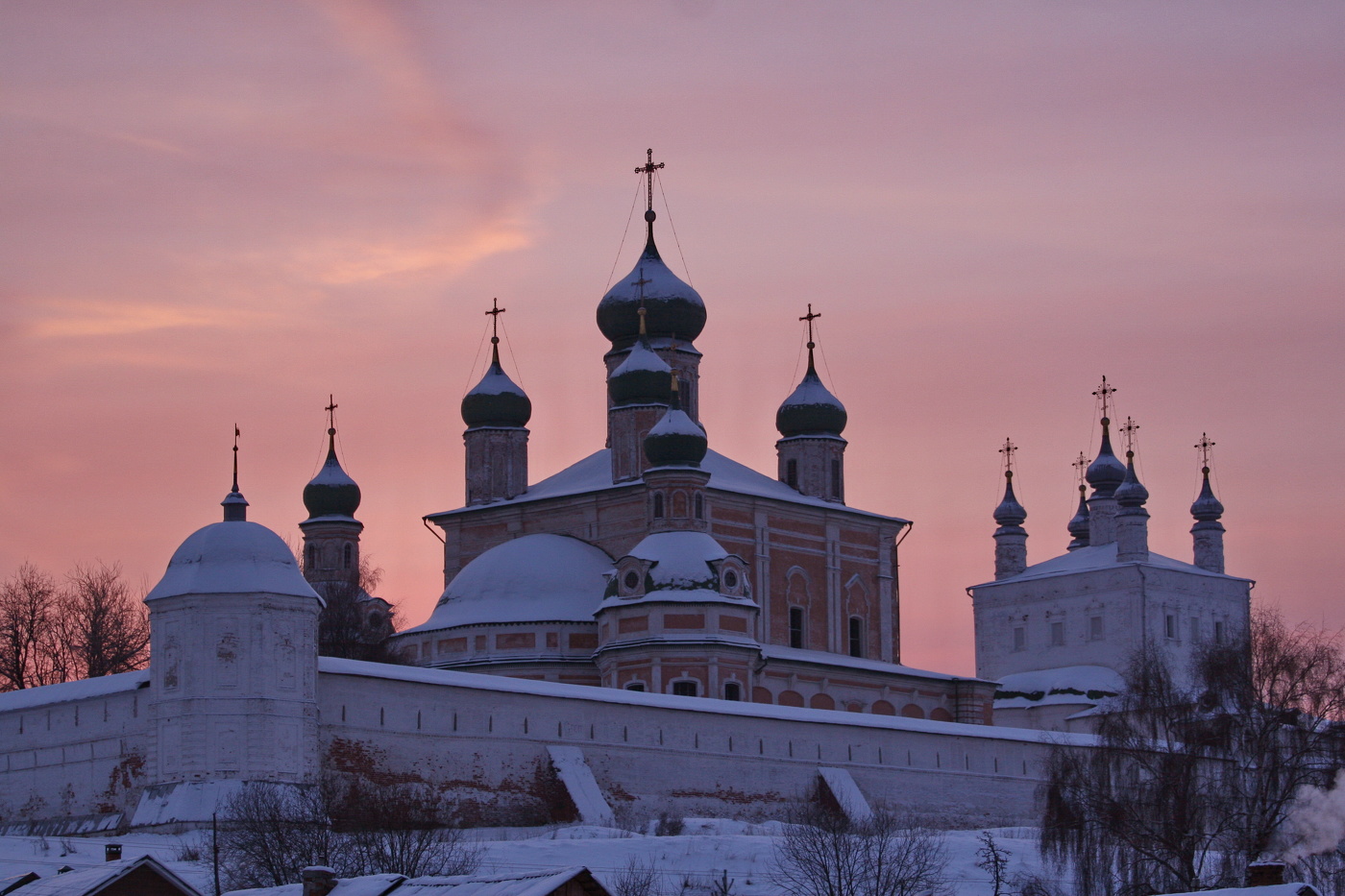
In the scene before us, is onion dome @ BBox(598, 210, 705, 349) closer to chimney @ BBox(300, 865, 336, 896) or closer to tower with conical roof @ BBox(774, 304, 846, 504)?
tower with conical roof @ BBox(774, 304, 846, 504)

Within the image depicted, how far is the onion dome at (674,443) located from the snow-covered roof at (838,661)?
10.5 feet

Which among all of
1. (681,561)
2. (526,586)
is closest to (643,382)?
(526,586)

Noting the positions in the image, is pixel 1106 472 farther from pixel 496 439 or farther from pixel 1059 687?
pixel 496 439

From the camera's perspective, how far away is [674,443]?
1475 inches

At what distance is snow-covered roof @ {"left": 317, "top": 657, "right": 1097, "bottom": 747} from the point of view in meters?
28.4

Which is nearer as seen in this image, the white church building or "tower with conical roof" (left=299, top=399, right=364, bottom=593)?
the white church building

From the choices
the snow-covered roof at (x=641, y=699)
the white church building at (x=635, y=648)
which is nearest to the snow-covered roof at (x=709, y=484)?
the white church building at (x=635, y=648)

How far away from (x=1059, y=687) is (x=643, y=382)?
41.7 ft

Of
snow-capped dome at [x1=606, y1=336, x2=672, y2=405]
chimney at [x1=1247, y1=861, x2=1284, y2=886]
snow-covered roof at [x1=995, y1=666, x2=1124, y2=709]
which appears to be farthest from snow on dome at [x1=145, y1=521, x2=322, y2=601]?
snow-covered roof at [x1=995, y1=666, x2=1124, y2=709]

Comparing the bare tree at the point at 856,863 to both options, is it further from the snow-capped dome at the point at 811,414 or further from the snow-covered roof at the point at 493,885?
the snow-capped dome at the point at 811,414

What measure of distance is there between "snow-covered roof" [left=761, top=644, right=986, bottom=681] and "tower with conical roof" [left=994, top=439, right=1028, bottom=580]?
11.6 metres

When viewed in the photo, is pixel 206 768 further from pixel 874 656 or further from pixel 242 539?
pixel 874 656

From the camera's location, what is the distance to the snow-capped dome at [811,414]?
43000 mm

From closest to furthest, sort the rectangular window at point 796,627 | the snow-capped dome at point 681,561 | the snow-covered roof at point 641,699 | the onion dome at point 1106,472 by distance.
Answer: the snow-covered roof at point 641,699 → the snow-capped dome at point 681,561 → the rectangular window at point 796,627 → the onion dome at point 1106,472
